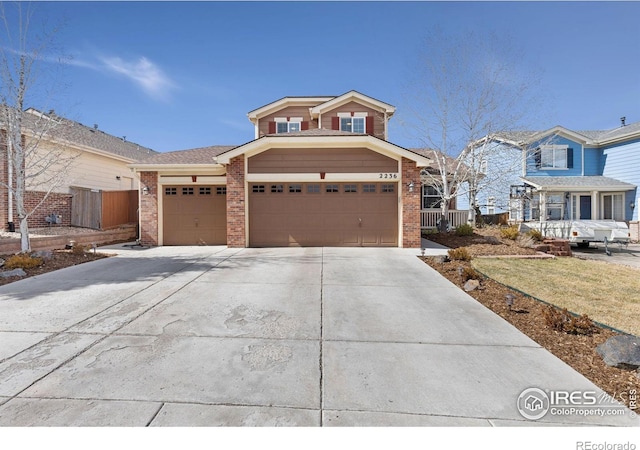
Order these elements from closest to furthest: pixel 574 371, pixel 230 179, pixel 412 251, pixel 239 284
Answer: pixel 574 371
pixel 239 284
pixel 412 251
pixel 230 179

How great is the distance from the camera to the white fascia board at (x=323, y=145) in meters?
11.2

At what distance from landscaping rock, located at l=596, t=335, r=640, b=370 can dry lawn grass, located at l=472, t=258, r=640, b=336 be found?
1028mm

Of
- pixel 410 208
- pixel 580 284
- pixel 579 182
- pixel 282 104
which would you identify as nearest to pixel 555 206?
pixel 579 182

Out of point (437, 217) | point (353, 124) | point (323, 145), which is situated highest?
point (353, 124)

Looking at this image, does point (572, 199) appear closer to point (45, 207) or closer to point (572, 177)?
point (572, 177)

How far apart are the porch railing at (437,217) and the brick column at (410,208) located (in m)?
6.15

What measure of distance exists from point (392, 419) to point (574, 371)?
2194mm

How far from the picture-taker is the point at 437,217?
17219 mm

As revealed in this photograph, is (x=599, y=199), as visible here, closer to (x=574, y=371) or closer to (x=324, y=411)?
(x=574, y=371)

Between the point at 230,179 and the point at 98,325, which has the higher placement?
the point at 230,179

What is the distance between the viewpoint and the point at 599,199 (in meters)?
19.6

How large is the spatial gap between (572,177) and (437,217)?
34.1 ft

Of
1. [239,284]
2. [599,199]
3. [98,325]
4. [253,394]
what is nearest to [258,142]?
[239,284]

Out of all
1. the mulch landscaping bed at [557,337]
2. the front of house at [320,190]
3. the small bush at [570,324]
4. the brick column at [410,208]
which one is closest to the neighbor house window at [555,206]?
the front of house at [320,190]
